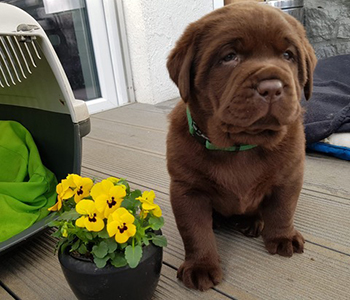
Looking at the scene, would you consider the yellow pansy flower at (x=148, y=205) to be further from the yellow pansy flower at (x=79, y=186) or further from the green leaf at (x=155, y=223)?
the yellow pansy flower at (x=79, y=186)

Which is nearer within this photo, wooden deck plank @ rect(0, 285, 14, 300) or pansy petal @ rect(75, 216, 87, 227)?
pansy petal @ rect(75, 216, 87, 227)

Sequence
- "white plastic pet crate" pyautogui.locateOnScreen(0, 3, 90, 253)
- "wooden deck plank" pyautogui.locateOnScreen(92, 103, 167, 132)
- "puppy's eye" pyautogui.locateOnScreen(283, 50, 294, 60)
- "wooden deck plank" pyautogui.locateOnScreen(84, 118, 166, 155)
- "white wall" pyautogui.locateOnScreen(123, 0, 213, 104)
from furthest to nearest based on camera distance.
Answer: "white wall" pyautogui.locateOnScreen(123, 0, 213, 104) → "wooden deck plank" pyautogui.locateOnScreen(92, 103, 167, 132) → "wooden deck plank" pyautogui.locateOnScreen(84, 118, 166, 155) → "white plastic pet crate" pyautogui.locateOnScreen(0, 3, 90, 253) → "puppy's eye" pyautogui.locateOnScreen(283, 50, 294, 60)

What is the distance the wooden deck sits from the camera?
1.12 meters

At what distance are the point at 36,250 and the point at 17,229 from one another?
0.11 meters

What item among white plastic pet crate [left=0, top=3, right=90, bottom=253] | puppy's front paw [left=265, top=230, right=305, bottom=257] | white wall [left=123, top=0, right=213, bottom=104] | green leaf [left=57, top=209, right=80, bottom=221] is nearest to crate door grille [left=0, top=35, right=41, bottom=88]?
white plastic pet crate [left=0, top=3, right=90, bottom=253]

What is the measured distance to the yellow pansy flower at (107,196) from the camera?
0.96 m

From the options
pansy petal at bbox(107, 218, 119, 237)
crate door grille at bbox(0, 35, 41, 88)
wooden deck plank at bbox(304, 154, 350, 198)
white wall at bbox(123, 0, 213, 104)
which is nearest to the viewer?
pansy petal at bbox(107, 218, 119, 237)

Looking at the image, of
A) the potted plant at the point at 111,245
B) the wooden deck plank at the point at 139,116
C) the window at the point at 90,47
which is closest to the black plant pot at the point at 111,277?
the potted plant at the point at 111,245

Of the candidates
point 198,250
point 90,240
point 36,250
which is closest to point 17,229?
point 36,250

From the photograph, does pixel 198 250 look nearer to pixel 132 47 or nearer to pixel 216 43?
pixel 216 43

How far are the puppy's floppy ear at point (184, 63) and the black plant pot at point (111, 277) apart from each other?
17.2 inches

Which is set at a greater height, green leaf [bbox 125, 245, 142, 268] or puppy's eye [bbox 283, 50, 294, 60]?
puppy's eye [bbox 283, 50, 294, 60]

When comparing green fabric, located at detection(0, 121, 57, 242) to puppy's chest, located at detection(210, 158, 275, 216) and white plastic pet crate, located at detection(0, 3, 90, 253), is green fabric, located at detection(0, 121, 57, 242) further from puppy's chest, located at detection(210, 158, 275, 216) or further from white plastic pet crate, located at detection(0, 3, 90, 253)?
puppy's chest, located at detection(210, 158, 275, 216)

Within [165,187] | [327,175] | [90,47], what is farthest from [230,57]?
[90,47]
